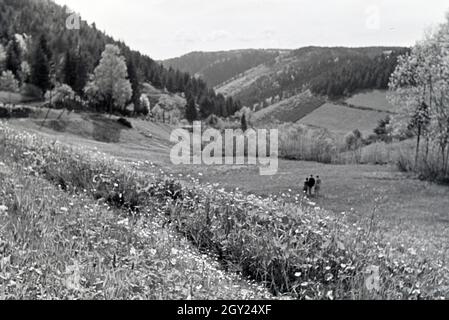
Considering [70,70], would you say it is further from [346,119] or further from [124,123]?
[346,119]

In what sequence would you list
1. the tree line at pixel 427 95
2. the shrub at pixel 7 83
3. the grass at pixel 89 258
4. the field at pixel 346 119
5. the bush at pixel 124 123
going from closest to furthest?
the grass at pixel 89 258 < the tree line at pixel 427 95 < the bush at pixel 124 123 < the shrub at pixel 7 83 < the field at pixel 346 119

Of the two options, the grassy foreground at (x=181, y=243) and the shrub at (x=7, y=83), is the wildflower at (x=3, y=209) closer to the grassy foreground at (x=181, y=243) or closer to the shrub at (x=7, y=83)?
the grassy foreground at (x=181, y=243)

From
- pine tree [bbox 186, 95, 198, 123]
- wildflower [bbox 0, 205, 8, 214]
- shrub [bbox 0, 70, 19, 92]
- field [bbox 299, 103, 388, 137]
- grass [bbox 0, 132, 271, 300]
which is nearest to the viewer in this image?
grass [bbox 0, 132, 271, 300]

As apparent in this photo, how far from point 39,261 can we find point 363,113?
186191 millimetres

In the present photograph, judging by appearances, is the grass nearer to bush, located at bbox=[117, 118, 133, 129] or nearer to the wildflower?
the wildflower

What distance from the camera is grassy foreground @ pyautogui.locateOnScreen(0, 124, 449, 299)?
5014 millimetres

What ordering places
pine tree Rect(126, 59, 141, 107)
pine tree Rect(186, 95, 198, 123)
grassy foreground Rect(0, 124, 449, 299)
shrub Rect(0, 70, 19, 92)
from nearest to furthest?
1. grassy foreground Rect(0, 124, 449, 299)
2. shrub Rect(0, 70, 19, 92)
3. pine tree Rect(126, 59, 141, 107)
4. pine tree Rect(186, 95, 198, 123)

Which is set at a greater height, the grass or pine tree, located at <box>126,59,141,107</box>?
pine tree, located at <box>126,59,141,107</box>

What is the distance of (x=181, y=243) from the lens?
6.80m

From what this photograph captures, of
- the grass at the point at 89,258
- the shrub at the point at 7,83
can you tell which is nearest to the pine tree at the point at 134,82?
the shrub at the point at 7,83

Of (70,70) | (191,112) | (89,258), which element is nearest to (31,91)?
(70,70)

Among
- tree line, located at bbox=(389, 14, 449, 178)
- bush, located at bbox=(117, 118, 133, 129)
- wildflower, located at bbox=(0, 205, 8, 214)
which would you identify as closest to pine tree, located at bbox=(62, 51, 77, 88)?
bush, located at bbox=(117, 118, 133, 129)

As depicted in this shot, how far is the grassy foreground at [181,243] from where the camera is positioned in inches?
197

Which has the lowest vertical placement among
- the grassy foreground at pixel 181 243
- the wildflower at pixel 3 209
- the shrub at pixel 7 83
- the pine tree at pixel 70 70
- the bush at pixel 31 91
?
the grassy foreground at pixel 181 243
